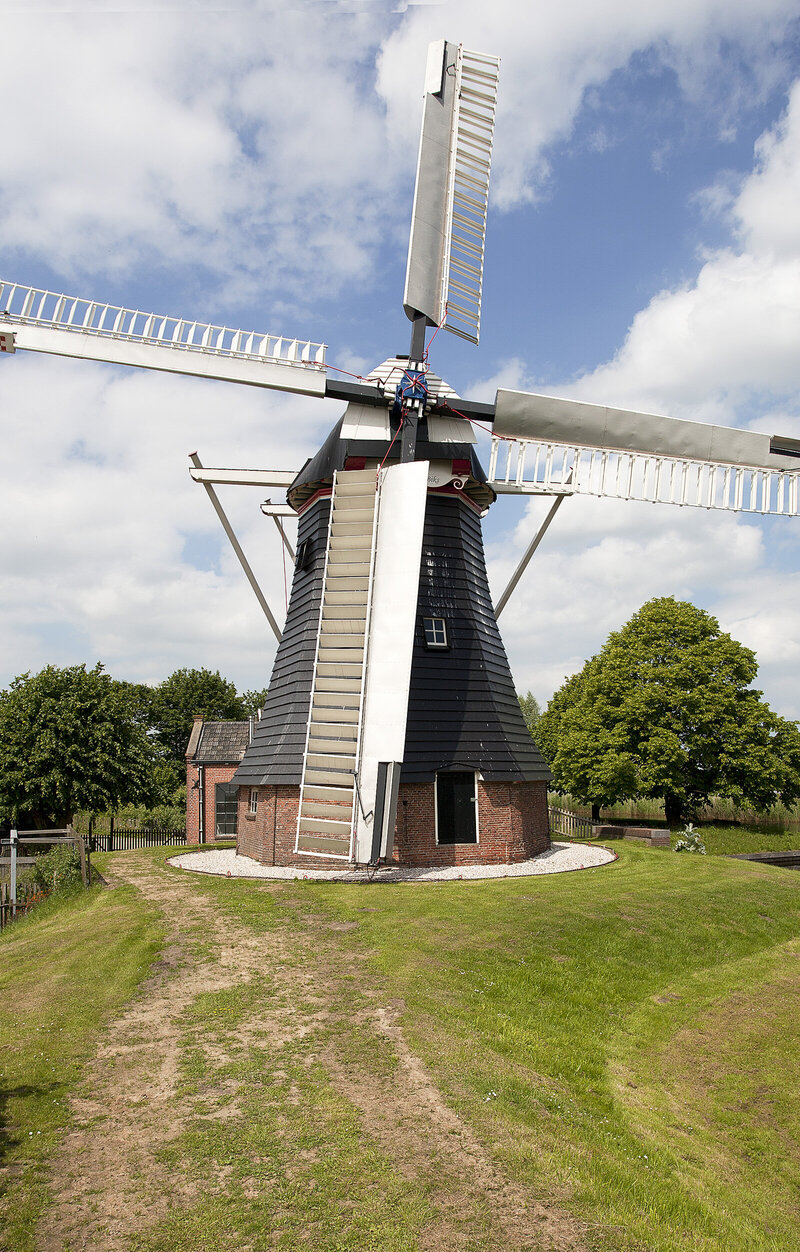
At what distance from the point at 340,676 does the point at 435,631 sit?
9.02ft

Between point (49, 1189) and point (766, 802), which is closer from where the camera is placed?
point (49, 1189)

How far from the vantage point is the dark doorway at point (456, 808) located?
15.6 meters

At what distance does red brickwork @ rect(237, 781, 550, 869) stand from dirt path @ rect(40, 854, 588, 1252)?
5872 mm

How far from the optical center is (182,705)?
62.4 metres

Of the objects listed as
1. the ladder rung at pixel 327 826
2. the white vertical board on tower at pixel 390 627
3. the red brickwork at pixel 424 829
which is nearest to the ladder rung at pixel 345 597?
the white vertical board on tower at pixel 390 627

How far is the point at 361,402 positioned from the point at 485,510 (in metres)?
3.95

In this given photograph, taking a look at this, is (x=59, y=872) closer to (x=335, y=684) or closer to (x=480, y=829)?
(x=335, y=684)

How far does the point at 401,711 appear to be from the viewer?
13711 mm

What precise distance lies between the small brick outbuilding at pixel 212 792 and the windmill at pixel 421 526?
12.6 meters

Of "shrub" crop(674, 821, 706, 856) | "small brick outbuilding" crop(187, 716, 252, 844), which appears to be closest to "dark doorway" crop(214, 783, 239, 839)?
"small brick outbuilding" crop(187, 716, 252, 844)

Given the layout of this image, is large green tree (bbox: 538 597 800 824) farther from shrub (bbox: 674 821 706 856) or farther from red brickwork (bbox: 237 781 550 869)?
red brickwork (bbox: 237 781 550 869)

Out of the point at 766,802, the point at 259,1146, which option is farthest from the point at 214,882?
the point at 766,802

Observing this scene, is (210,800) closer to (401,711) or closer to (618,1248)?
(401,711)

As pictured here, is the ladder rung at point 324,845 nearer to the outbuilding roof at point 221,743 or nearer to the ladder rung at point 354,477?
the ladder rung at point 354,477
